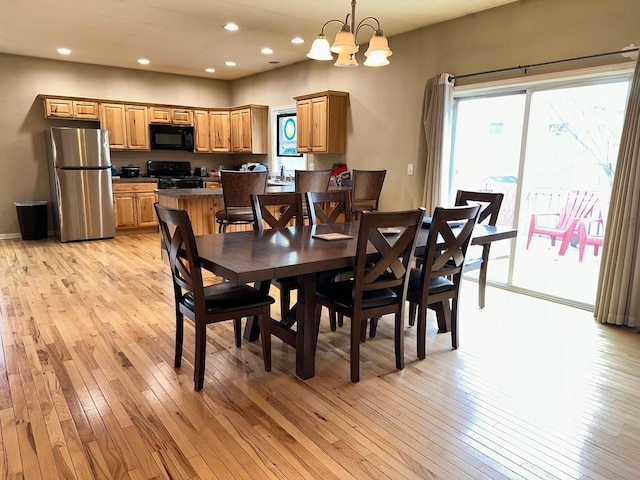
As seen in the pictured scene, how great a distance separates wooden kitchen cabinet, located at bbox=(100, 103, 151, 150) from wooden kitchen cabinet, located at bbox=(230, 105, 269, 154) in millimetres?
1534

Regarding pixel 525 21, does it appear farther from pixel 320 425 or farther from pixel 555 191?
pixel 320 425

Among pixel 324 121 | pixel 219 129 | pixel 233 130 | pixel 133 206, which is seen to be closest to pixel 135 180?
pixel 133 206

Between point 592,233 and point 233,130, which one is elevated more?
point 233,130

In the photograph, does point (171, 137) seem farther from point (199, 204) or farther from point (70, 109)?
point (199, 204)

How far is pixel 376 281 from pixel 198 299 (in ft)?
3.25

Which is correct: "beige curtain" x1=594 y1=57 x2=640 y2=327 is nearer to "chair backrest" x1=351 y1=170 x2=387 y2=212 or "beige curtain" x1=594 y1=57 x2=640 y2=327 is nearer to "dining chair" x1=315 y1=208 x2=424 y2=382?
"dining chair" x1=315 y1=208 x2=424 y2=382

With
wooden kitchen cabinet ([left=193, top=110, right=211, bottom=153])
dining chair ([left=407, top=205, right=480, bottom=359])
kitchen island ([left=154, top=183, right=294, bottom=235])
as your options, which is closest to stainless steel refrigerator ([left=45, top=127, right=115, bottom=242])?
wooden kitchen cabinet ([left=193, top=110, right=211, bottom=153])

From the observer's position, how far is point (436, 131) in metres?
4.66

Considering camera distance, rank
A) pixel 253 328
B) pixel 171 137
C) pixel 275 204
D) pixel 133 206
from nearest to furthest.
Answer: pixel 253 328, pixel 275 204, pixel 133 206, pixel 171 137

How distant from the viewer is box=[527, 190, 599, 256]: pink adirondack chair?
3.83 metres

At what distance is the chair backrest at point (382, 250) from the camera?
2.25 metres

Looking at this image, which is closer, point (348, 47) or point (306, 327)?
point (306, 327)

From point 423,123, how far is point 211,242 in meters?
3.15

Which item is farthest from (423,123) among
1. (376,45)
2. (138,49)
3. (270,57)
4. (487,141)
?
(138,49)
